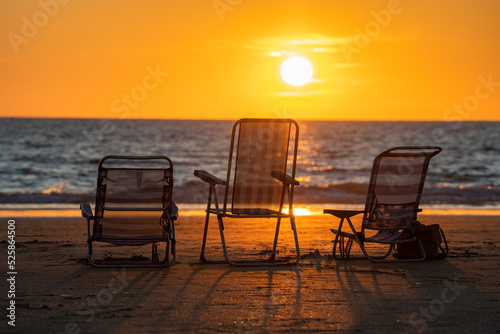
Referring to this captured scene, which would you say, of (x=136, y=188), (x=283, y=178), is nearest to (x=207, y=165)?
(x=136, y=188)

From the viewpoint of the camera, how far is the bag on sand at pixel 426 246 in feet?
20.9

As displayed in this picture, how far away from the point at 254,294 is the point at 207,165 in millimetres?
29810

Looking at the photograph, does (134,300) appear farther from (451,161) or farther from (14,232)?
(451,161)

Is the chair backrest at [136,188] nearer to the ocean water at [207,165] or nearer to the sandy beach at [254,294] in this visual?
the sandy beach at [254,294]

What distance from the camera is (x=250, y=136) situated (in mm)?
6082

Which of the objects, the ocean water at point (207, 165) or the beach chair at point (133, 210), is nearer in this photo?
the beach chair at point (133, 210)

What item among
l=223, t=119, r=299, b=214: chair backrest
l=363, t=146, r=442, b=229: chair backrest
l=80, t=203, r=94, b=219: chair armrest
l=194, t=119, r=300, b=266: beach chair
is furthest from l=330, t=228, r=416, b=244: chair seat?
l=80, t=203, r=94, b=219: chair armrest

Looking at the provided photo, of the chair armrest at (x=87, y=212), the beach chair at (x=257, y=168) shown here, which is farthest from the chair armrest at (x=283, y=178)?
the chair armrest at (x=87, y=212)

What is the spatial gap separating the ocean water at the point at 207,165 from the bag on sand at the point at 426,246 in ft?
29.9

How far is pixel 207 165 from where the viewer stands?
34.7 meters

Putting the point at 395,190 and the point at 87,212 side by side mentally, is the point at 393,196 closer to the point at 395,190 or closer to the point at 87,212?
the point at 395,190

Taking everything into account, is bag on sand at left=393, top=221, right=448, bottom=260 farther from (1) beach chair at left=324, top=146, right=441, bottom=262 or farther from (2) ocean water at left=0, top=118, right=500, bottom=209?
(2) ocean water at left=0, top=118, right=500, bottom=209

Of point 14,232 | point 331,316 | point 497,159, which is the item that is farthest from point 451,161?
point 331,316

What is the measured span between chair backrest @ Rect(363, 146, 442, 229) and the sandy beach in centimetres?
44
